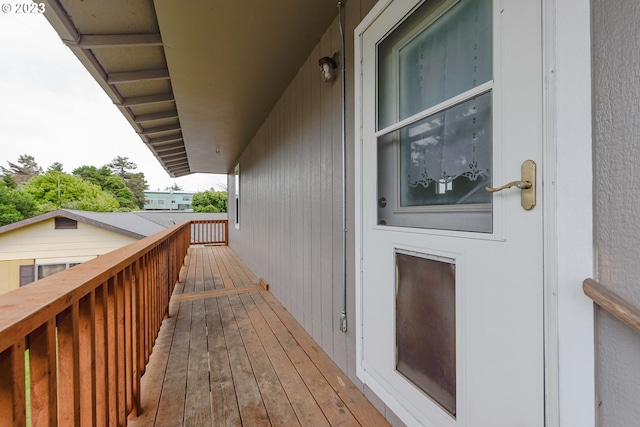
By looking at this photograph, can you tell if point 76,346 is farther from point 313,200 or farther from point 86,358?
point 313,200

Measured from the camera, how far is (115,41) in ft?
6.94

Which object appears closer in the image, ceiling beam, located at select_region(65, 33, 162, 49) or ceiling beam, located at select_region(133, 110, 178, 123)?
ceiling beam, located at select_region(65, 33, 162, 49)

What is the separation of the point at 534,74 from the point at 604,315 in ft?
2.25

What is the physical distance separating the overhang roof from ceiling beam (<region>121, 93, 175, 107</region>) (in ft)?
0.04

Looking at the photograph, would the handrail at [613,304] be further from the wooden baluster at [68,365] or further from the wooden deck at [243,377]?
the wooden baluster at [68,365]

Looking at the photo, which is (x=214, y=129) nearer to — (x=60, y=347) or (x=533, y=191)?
(x=60, y=347)

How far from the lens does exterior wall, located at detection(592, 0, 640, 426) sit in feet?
2.04

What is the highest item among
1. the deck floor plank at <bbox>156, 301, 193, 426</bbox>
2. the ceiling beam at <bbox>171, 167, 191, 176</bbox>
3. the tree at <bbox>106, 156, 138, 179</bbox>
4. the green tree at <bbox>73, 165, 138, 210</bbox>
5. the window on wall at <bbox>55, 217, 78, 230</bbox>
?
the tree at <bbox>106, 156, 138, 179</bbox>

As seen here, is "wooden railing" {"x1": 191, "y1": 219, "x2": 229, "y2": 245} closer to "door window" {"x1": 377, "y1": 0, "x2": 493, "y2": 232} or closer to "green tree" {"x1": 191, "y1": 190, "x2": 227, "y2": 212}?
"green tree" {"x1": 191, "y1": 190, "x2": 227, "y2": 212}

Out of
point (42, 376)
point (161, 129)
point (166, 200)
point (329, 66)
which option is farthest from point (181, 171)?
point (166, 200)

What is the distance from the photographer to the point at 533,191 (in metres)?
0.77

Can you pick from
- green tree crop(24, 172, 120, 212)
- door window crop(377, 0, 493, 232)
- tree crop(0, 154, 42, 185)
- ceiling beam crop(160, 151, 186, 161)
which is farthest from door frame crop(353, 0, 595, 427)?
tree crop(0, 154, 42, 185)

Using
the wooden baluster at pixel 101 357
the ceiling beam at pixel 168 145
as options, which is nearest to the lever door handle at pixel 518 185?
the wooden baluster at pixel 101 357

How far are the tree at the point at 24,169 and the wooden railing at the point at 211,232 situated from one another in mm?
30748
